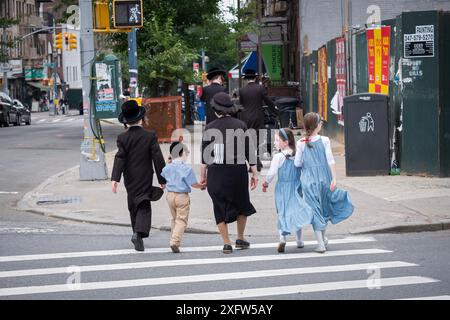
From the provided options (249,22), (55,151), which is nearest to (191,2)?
(249,22)

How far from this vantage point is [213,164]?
1109 cm

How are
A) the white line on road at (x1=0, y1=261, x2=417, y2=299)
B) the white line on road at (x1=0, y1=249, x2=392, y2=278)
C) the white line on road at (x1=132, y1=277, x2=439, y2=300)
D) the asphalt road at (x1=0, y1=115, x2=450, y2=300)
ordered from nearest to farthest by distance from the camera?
the white line on road at (x1=132, y1=277, x2=439, y2=300) → the asphalt road at (x1=0, y1=115, x2=450, y2=300) → the white line on road at (x1=0, y1=261, x2=417, y2=299) → the white line on road at (x1=0, y1=249, x2=392, y2=278)

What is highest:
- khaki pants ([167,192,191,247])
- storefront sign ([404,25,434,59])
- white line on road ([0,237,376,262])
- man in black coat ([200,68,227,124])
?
storefront sign ([404,25,434,59])

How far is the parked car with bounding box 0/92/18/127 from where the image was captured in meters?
49.5

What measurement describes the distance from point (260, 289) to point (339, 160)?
41.8ft

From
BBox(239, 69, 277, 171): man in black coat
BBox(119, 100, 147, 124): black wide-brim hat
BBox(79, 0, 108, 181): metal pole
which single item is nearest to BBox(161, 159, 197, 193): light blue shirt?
BBox(119, 100, 147, 124): black wide-brim hat

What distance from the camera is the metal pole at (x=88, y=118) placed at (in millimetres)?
18453

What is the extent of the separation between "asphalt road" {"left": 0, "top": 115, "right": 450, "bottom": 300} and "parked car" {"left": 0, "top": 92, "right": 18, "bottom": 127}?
120 feet

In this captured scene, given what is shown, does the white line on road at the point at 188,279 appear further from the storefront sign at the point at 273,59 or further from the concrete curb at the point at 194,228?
the storefront sign at the point at 273,59

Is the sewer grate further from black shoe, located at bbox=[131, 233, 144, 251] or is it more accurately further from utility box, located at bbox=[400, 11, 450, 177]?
utility box, located at bbox=[400, 11, 450, 177]

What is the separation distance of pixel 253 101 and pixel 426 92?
3003 mm

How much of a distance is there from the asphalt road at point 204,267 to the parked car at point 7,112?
120 ft

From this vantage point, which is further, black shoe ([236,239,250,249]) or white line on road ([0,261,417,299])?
black shoe ([236,239,250,249])
